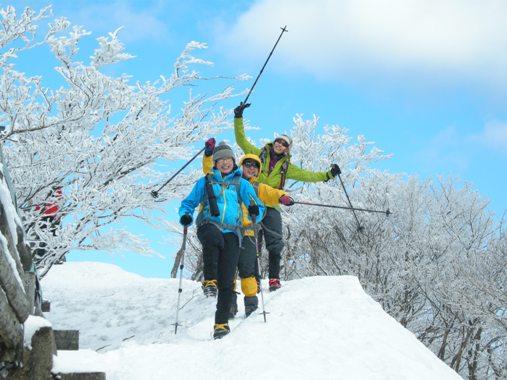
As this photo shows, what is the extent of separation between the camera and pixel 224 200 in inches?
245

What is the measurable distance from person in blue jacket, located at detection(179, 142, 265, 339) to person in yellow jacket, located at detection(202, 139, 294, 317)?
0.88 feet

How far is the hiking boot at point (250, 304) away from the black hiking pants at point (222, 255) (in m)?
0.54

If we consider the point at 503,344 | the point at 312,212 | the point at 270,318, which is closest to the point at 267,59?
the point at 270,318

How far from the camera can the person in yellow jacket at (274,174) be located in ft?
24.7

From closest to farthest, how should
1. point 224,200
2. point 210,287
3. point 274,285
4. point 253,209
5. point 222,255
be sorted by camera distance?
point 222,255
point 224,200
point 253,209
point 210,287
point 274,285

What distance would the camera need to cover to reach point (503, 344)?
1684cm

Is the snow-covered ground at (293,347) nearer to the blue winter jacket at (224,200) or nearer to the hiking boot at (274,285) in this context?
the hiking boot at (274,285)

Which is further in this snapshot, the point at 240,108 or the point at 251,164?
the point at 240,108

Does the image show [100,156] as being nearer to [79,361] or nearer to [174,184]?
[174,184]

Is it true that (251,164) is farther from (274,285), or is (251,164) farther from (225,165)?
(274,285)

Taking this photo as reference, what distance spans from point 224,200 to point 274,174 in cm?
167

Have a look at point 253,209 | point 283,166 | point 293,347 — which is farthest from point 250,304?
point 283,166

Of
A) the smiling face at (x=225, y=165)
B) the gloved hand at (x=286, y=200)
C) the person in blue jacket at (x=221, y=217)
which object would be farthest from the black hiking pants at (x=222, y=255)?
the gloved hand at (x=286, y=200)

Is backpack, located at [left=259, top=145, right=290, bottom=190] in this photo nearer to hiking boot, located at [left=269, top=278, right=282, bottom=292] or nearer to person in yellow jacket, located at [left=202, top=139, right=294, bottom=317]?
person in yellow jacket, located at [left=202, top=139, right=294, bottom=317]
